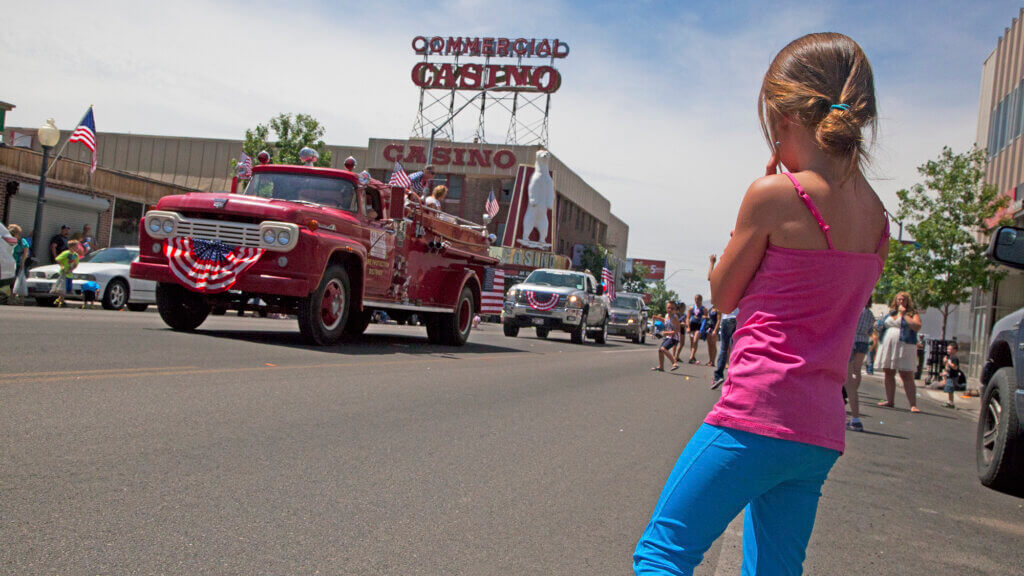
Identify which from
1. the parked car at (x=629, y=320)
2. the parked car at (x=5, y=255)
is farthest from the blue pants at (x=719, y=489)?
the parked car at (x=629, y=320)

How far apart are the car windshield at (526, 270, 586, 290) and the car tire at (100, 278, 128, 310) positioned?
10.7m

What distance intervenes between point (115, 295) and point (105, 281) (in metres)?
0.46

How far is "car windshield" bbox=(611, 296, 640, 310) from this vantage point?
112ft

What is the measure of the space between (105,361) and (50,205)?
25791 millimetres

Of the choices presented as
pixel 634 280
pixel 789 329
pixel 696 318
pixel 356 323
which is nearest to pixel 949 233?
pixel 696 318

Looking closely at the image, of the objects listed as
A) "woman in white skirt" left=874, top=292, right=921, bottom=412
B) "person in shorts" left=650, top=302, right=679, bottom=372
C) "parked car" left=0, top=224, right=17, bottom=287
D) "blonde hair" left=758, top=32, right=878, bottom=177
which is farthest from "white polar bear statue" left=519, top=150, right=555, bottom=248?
"blonde hair" left=758, top=32, right=878, bottom=177

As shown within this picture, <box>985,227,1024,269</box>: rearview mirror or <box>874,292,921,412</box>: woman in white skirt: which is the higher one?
<box>985,227,1024,269</box>: rearview mirror

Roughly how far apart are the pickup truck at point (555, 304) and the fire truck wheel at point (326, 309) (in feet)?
39.2

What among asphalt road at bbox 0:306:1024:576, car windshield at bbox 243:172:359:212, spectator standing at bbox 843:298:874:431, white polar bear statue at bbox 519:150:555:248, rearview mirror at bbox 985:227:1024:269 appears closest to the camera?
asphalt road at bbox 0:306:1024:576

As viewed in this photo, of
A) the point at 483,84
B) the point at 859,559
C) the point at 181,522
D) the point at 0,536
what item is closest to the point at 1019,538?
the point at 859,559

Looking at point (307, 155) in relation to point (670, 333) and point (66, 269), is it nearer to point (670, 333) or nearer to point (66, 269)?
point (670, 333)

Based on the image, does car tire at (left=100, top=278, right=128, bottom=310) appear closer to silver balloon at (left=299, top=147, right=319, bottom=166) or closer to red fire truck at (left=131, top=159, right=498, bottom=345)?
red fire truck at (left=131, top=159, right=498, bottom=345)

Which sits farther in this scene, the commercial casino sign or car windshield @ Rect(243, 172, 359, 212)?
the commercial casino sign

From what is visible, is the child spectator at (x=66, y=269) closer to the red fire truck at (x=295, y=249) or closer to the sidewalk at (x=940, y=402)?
the red fire truck at (x=295, y=249)
